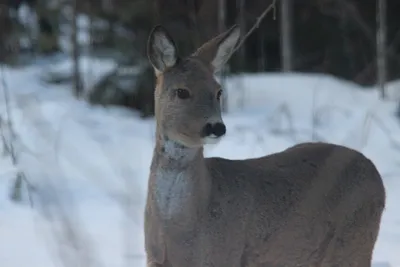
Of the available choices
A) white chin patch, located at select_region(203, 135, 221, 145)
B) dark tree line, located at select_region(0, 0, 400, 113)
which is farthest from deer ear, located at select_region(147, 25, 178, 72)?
dark tree line, located at select_region(0, 0, 400, 113)

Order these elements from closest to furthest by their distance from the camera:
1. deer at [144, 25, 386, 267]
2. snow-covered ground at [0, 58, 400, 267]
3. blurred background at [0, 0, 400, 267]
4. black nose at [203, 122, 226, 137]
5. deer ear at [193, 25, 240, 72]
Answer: black nose at [203, 122, 226, 137], deer at [144, 25, 386, 267], deer ear at [193, 25, 240, 72], snow-covered ground at [0, 58, 400, 267], blurred background at [0, 0, 400, 267]

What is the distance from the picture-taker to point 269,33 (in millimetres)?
15383

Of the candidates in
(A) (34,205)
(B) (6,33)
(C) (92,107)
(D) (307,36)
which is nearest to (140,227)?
Answer: (A) (34,205)

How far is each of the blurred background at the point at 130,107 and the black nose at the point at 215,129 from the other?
1.49 feet

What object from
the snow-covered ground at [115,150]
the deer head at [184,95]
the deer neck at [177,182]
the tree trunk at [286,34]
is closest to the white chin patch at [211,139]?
the deer head at [184,95]

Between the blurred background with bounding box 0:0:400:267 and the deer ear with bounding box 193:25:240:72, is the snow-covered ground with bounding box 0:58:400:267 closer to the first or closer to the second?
the blurred background with bounding box 0:0:400:267

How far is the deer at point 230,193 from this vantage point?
4.34 m

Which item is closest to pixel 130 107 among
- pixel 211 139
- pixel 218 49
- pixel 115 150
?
pixel 115 150

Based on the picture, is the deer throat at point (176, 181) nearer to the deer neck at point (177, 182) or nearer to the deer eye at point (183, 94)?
the deer neck at point (177, 182)

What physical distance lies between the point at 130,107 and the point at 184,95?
7582 mm

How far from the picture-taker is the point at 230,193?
4.56 meters

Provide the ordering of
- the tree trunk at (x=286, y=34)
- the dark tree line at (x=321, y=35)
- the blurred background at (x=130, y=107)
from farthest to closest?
the dark tree line at (x=321, y=35)
the tree trunk at (x=286, y=34)
the blurred background at (x=130, y=107)

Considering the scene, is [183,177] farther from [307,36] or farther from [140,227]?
[307,36]

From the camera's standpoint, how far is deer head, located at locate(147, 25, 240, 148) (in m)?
4.27
